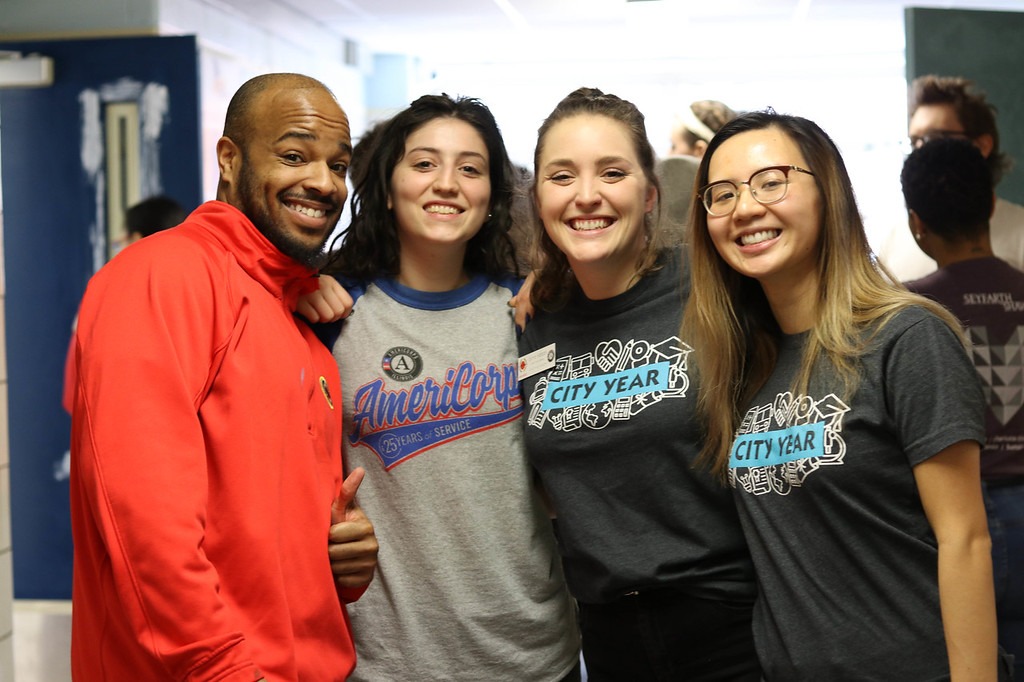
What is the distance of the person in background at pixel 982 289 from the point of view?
262 centimetres

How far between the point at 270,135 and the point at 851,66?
26.9ft

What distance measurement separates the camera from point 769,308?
6.05 feet

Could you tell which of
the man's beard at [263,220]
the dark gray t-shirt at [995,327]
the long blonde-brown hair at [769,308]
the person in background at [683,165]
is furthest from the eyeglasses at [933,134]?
the man's beard at [263,220]

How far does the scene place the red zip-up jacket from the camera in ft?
4.57

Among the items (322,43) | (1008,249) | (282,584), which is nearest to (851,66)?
(322,43)

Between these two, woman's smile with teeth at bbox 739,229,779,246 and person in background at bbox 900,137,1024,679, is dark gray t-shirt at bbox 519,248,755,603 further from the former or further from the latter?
person in background at bbox 900,137,1024,679

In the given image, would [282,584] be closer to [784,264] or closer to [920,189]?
[784,264]

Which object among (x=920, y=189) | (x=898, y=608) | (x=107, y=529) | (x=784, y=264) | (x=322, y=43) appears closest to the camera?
(x=107, y=529)

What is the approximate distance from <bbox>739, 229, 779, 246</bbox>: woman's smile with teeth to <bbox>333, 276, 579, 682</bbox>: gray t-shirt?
1.96ft

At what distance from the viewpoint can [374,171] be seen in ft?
7.13

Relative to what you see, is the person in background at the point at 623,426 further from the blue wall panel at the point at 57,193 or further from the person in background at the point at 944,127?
the blue wall panel at the point at 57,193

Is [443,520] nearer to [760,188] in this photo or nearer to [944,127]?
[760,188]

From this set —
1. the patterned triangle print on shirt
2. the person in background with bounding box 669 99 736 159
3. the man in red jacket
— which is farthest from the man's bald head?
the person in background with bounding box 669 99 736 159

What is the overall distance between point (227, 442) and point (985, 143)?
99.4 inches
